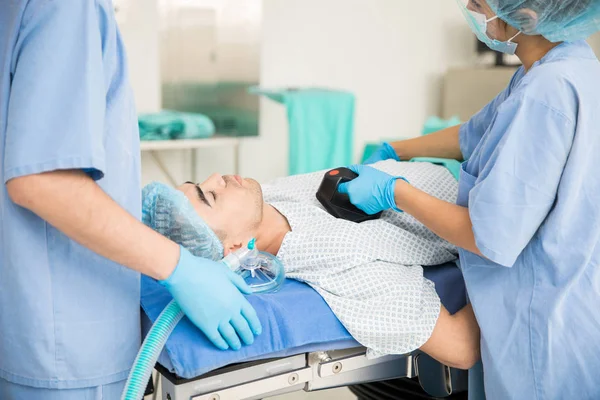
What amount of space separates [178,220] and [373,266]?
457mm

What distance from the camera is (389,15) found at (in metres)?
4.49

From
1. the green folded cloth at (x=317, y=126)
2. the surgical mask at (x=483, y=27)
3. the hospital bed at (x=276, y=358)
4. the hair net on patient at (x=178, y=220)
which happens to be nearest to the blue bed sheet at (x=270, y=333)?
the hospital bed at (x=276, y=358)

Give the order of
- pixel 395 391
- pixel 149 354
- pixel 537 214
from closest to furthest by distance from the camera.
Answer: pixel 149 354, pixel 537 214, pixel 395 391

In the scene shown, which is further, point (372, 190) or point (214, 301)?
point (372, 190)

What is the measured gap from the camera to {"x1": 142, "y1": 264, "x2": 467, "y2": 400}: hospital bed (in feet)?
4.02

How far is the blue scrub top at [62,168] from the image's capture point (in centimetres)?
97

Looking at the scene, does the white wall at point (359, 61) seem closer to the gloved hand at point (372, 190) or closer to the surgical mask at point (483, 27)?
the gloved hand at point (372, 190)

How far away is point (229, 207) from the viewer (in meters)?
1.65

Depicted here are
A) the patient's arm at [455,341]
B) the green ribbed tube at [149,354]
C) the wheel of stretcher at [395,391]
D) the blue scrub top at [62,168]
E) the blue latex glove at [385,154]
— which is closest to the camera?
the blue scrub top at [62,168]

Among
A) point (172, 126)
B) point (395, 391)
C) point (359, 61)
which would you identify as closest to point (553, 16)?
point (395, 391)

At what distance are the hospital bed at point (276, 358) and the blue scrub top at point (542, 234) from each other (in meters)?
0.25

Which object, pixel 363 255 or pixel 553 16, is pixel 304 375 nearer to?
pixel 363 255

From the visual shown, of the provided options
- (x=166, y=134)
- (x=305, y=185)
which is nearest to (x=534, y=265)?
(x=305, y=185)

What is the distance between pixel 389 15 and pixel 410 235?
3.21 m
